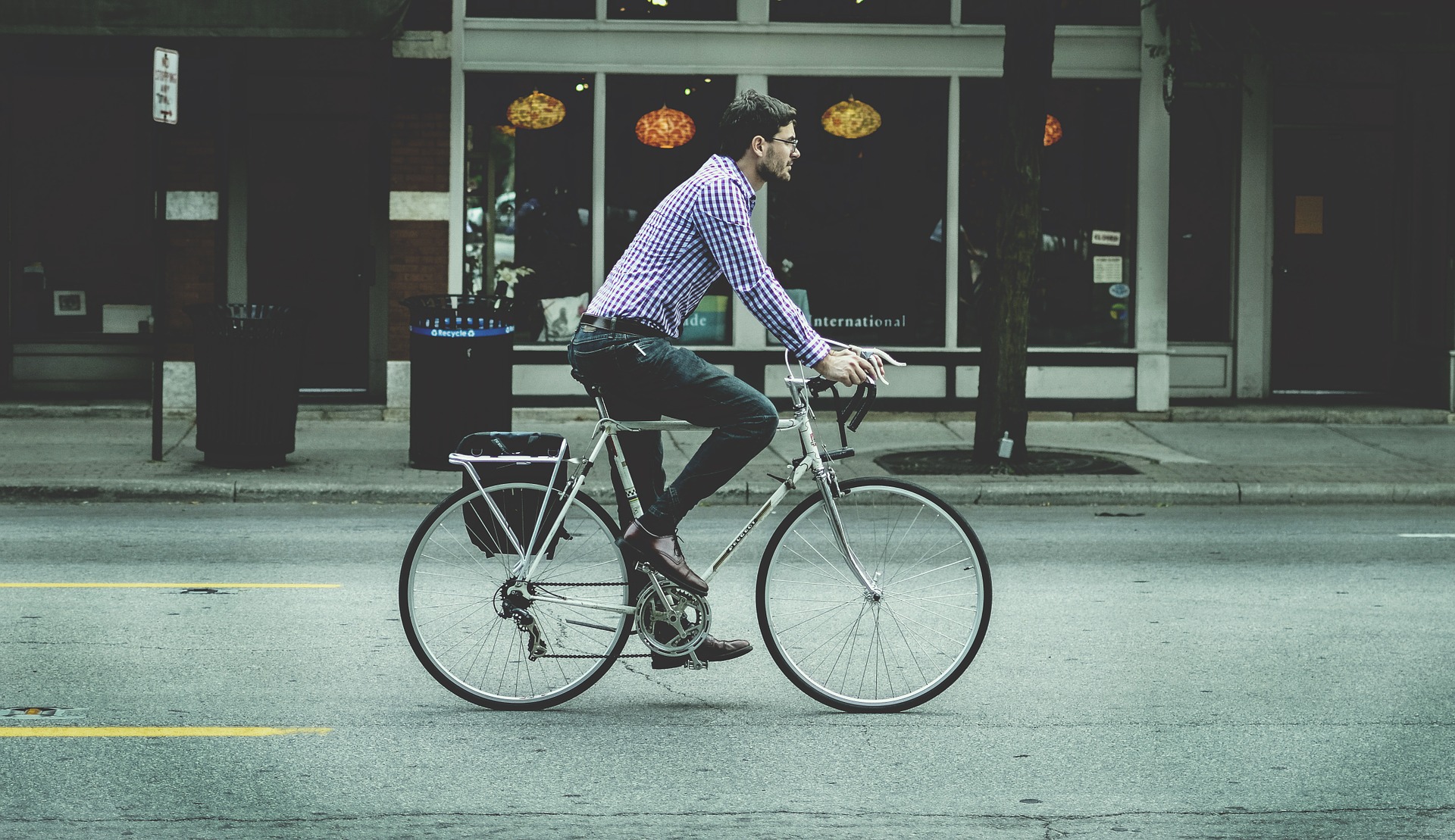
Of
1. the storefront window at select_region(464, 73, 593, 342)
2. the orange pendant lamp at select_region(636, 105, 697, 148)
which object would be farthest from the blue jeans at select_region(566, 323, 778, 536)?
the orange pendant lamp at select_region(636, 105, 697, 148)

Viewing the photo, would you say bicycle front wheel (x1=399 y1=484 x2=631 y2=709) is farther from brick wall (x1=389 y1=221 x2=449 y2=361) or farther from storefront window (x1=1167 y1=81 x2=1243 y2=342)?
storefront window (x1=1167 y1=81 x2=1243 y2=342)

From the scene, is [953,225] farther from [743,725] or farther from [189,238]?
[743,725]

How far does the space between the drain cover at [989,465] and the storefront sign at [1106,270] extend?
2.93 m

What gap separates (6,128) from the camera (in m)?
15.1

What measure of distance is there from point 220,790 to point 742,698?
1821mm

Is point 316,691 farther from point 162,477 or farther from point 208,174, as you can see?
point 208,174

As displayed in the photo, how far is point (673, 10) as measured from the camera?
15.1 m

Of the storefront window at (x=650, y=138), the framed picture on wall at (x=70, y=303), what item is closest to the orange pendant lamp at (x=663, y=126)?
the storefront window at (x=650, y=138)

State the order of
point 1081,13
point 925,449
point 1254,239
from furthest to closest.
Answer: point 1254,239, point 1081,13, point 925,449

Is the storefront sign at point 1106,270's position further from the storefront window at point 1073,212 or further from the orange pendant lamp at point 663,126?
the orange pendant lamp at point 663,126

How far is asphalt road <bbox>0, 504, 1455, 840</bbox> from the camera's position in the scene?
186 inches

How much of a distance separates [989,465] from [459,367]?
3.71 meters

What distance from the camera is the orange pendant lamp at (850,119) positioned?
15.1 m

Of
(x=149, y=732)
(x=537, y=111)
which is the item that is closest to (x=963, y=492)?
(x=537, y=111)
